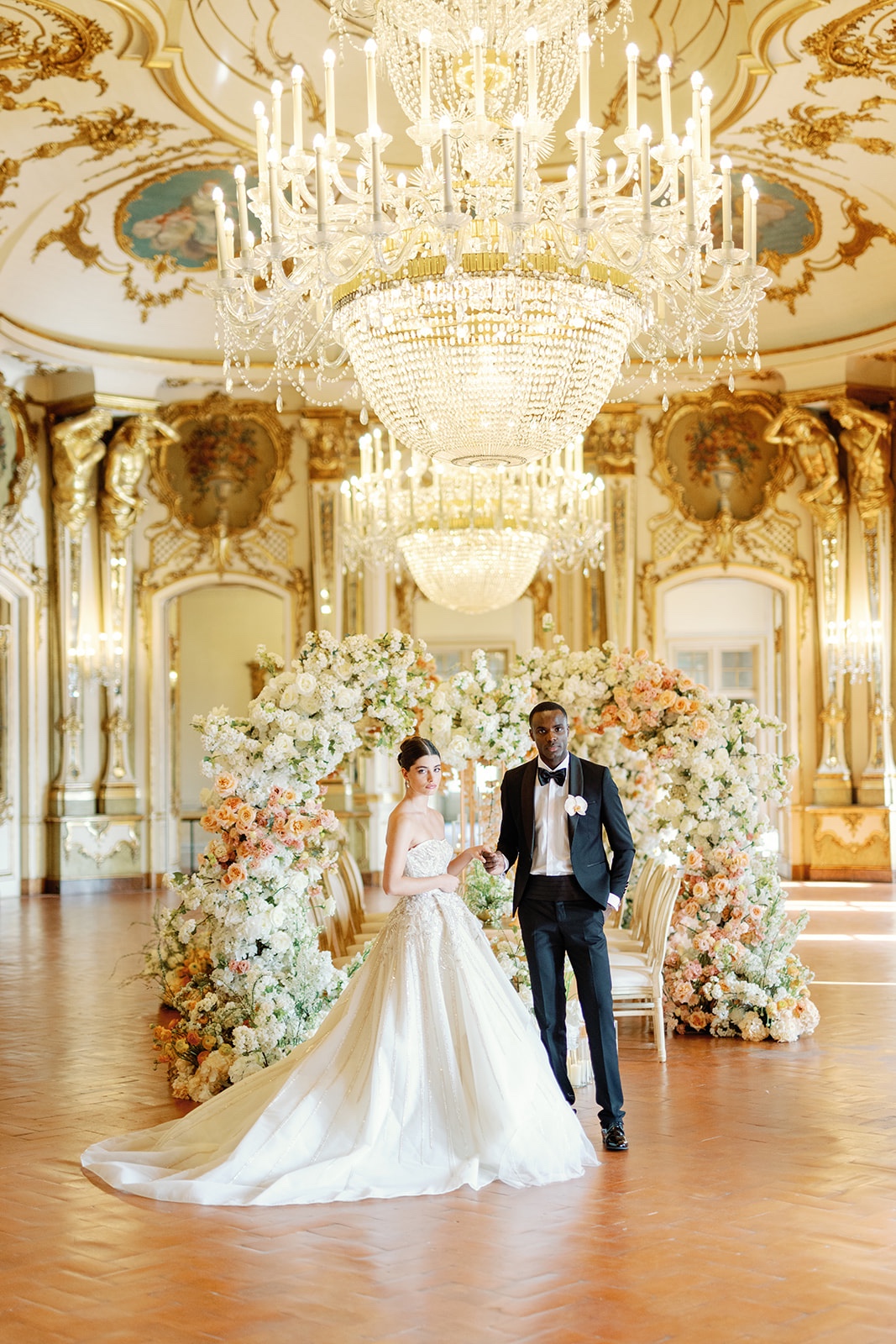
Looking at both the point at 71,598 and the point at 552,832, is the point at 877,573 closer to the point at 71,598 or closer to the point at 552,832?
the point at 71,598

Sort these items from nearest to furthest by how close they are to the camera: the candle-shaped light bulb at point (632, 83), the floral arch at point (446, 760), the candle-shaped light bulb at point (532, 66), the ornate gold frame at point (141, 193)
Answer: the candle-shaped light bulb at point (532, 66) → the candle-shaped light bulb at point (632, 83) → the floral arch at point (446, 760) → the ornate gold frame at point (141, 193)

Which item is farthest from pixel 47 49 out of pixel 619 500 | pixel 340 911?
pixel 619 500

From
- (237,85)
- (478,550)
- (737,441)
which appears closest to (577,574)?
(737,441)

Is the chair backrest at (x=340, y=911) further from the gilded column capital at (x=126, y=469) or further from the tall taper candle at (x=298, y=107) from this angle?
the gilded column capital at (x=126, y=469)

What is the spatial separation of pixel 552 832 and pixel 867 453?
10592mm

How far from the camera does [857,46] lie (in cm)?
893

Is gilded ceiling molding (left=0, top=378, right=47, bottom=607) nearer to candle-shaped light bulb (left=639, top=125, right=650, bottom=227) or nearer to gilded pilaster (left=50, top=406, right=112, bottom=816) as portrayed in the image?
gilded pilaster (left=50, top=406, right=112, bottom=816)

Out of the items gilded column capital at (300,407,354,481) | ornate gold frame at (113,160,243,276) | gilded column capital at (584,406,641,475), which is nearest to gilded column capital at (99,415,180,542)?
gilded column capital at (300,407,354,481)

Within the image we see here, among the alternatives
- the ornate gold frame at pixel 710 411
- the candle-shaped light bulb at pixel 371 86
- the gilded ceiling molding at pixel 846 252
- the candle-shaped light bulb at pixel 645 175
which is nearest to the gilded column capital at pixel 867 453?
the ornate gold frame at pixel 710 411

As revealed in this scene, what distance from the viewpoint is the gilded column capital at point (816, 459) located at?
48.9ft

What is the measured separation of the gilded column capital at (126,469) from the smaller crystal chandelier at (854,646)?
7.17 meters

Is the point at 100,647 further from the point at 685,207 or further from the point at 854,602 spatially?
the point at 685,207

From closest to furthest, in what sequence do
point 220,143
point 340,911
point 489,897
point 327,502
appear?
point 489,897 → point 340,911 → point 220,143 → point 327,502

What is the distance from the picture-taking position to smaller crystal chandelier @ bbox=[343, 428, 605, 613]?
36.5 feet
